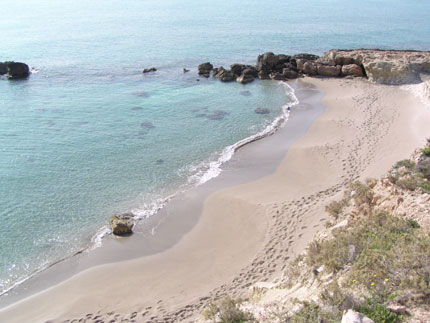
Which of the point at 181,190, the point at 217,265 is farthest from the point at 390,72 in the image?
the point at 217,265

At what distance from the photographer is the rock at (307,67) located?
3958cm

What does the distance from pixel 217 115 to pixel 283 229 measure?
629 inches

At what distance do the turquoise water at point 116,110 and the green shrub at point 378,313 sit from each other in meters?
11.9

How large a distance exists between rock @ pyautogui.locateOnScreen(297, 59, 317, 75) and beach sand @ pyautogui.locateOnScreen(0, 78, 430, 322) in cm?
1648

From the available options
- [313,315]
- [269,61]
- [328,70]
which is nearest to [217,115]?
[269,61]

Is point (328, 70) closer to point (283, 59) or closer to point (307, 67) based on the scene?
point (307, 67)

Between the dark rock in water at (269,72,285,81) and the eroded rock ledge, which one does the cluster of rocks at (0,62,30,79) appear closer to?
the eroded rock ledge

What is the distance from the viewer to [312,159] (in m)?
21.7

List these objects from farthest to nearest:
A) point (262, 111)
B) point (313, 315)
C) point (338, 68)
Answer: point (338, 68) → point (262, 111) → point (313, 315)

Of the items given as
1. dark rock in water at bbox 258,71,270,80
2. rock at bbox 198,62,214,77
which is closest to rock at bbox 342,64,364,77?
dark rock in water at bbox 258,71,270,80

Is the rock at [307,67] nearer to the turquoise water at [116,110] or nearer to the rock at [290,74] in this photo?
the rock at [290,74]

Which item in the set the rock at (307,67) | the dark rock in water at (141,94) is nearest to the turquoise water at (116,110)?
the dark rock in water at (141,94)

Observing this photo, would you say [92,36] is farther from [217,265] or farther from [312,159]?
[217,265]

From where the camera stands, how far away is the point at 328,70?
38656 millimetres
